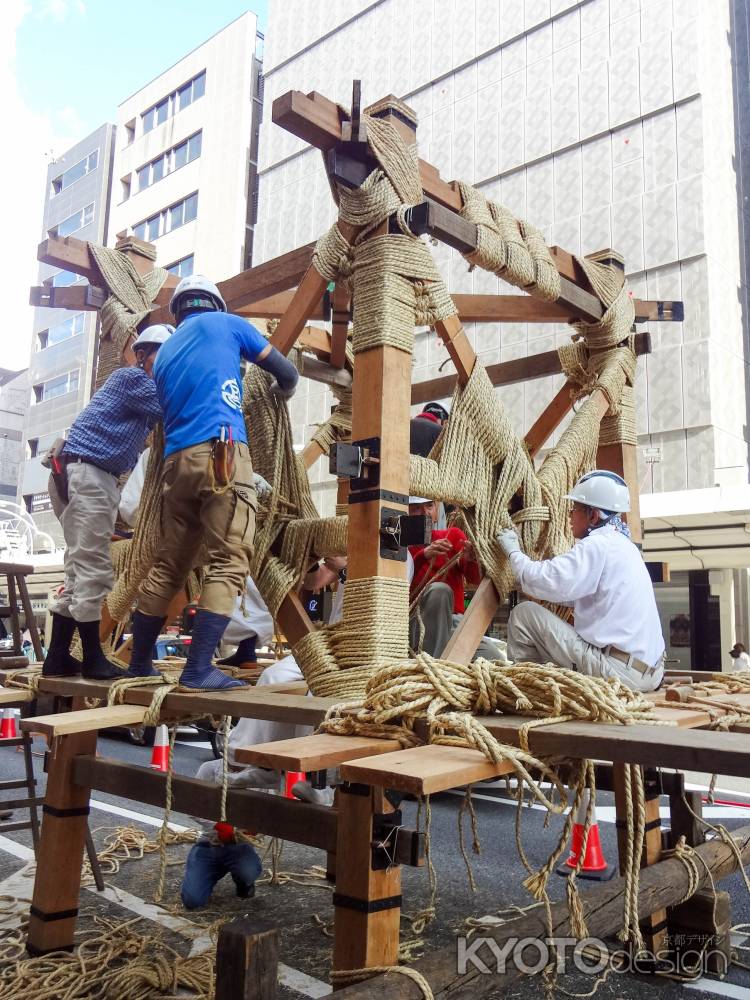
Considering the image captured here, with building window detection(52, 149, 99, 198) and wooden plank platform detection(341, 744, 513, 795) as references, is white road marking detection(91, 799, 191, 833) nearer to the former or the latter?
wooden plank platform detection(341, 744, 513, 795)

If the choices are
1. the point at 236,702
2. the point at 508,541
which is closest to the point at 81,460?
the point at 236,702

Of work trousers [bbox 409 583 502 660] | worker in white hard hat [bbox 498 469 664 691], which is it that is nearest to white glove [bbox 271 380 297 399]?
worker in white hard hat [bbox 498 469 664 691]

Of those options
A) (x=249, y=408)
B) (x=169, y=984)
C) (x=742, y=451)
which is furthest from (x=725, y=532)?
(x=169, y=984)

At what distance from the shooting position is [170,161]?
101 feet

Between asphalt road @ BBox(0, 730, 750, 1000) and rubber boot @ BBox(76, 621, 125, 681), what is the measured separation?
1122 mm

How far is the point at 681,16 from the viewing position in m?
17.3

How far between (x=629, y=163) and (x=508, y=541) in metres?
16.1

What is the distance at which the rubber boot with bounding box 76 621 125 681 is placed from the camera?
3795 mm

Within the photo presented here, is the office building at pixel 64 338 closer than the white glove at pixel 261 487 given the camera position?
No

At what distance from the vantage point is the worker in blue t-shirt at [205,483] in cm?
334

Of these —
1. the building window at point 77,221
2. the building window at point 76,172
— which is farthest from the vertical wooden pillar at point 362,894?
the building window at point 76,172

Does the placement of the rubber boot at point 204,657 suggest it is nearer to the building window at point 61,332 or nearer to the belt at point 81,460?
the belt at point 81,460

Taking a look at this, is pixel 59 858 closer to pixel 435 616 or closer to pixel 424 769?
pixel 424 769

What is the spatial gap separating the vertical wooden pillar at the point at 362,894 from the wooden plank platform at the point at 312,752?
115mm
